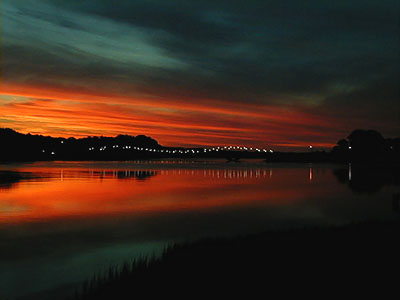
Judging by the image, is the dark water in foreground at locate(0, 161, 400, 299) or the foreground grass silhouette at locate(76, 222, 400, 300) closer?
the foreground grass silhouette at locate(76, 222, 400, 300)

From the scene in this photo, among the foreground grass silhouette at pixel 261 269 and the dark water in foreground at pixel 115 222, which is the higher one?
the foreground grass silhouette at pixel 261 269

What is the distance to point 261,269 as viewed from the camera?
408 inches

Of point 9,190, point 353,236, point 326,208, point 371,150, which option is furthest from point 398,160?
point 353,236

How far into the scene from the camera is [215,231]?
21.4 m

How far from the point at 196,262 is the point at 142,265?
5.27 feet

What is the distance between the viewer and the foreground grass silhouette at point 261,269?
30.3 ft

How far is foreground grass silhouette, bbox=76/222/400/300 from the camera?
363 inches

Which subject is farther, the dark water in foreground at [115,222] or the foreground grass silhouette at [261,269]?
the dark water in foreground at [115,222]

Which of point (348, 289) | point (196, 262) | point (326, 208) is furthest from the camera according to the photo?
point (326, 208)

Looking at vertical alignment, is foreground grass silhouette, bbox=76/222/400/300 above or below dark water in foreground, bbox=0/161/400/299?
above

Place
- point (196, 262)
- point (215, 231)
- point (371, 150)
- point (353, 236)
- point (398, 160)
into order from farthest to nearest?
1. point (371, 150)
2. point (398, 160)
3. point (215, 231)
4. point (353, 236)
5. point (196, 262)

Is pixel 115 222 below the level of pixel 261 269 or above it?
below

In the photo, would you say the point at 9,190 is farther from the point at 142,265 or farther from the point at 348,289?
the point at 348,289

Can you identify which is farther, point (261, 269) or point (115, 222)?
point (115, 222)
